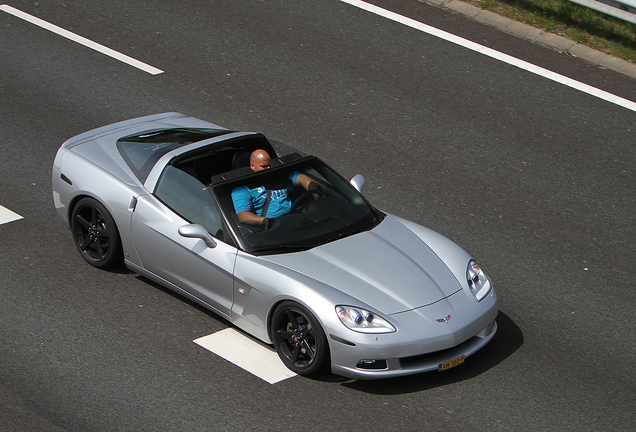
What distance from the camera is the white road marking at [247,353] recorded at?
594 cm

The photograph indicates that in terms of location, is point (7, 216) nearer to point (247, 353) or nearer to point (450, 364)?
point (247, 353)

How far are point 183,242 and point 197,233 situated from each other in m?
0.31

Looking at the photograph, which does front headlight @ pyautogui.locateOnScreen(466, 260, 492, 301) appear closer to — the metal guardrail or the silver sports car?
the silver sports car

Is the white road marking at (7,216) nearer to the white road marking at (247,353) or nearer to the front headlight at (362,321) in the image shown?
the white road marking at (247,353)

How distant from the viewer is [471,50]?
11.5m

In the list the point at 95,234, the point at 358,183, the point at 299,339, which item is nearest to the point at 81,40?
the point at 95,234

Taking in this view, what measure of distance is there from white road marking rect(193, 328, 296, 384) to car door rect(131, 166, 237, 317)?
9.1 inches

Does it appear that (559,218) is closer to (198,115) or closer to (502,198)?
(502,198)

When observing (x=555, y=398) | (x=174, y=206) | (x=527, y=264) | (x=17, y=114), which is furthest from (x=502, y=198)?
(x=17, y=114)

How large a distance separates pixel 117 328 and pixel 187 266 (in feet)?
2.39

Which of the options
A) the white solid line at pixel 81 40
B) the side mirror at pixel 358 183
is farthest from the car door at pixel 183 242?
the white solid line at pixel 81 40

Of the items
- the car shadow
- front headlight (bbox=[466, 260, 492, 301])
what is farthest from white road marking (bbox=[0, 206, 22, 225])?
front headlight (bbox=[466, 260, 492, 301])

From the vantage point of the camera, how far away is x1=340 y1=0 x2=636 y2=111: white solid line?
34.9ft

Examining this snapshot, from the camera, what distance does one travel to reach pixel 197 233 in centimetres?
618
